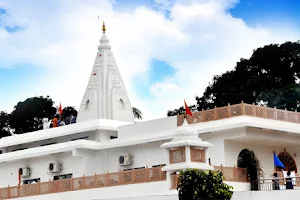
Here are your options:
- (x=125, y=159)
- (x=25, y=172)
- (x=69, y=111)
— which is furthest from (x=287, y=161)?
(x=69, y=111)

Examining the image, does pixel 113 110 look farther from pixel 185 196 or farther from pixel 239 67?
pixel 185 196

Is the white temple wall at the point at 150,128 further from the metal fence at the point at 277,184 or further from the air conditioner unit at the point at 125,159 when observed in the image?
the metal fence at the point at 277,184

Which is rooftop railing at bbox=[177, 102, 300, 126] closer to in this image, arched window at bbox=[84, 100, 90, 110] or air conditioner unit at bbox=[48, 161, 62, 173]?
air conditioner unit at bbox=[48, 161, 62, 173]

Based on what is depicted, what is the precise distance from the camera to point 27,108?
5859cm

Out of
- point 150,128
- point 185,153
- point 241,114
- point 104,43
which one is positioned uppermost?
point 104,43

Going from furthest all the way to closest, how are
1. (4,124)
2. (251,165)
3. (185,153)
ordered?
(4,124) < (251,165) < (185,153)

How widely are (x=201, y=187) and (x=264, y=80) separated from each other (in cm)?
2746

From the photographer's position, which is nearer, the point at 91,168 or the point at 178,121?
the point at 178,121

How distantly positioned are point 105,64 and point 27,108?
2099 cm

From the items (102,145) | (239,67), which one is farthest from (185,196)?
(239,67)

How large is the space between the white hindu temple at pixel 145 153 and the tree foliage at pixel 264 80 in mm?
14519

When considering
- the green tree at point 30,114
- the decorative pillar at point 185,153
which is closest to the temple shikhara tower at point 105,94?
the decorative pillar at point 185,153

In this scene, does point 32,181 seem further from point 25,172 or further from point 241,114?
point 241,114

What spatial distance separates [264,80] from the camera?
46.5 meters
